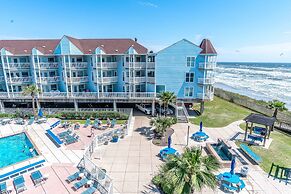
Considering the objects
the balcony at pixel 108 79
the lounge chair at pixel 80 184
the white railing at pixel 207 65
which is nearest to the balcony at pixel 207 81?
the white railing at pixel 207 65

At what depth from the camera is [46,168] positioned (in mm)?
15930

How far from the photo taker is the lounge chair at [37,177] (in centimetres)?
1370

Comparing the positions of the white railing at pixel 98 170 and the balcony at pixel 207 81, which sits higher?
the balcony at pixel 207 81

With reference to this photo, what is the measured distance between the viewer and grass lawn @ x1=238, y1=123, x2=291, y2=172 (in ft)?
57.0

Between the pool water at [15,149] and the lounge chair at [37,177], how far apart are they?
453 cm

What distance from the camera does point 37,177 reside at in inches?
549

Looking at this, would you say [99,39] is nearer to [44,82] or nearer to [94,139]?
[44,82]

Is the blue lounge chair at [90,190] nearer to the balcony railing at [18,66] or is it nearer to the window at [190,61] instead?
the window at [190,61]

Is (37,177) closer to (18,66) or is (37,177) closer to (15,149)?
(15,149)

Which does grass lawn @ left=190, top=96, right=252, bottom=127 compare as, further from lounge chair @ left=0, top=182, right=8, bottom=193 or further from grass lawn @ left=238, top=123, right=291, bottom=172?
lounge chair @ left=0, top=182, right=8, bottom=193

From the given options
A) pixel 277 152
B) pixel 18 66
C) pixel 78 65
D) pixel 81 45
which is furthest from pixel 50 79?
pixel 277 152

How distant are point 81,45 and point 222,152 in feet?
97.9

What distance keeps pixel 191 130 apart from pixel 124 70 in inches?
609

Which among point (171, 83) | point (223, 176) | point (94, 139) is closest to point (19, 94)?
point (94, 139)
